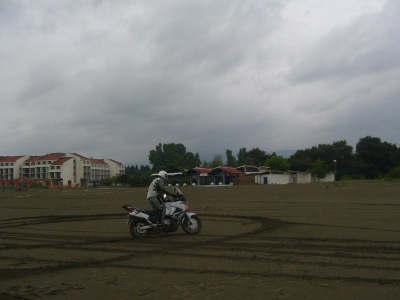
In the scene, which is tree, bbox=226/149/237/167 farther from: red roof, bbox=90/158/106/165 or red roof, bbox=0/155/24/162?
red roof, bbox=0/155/24/162

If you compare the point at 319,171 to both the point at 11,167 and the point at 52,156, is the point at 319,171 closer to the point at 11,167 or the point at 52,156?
the point at 52,156

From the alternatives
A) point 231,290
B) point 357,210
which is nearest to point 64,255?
point 231,290

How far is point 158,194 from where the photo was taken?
12883 mm

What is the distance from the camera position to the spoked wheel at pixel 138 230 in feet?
41.2

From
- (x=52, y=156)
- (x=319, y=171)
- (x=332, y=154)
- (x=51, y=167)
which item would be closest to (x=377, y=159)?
(x=319, y=171)

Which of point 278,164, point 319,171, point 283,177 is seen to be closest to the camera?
point 283,177

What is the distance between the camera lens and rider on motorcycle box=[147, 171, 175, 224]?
1280 cm

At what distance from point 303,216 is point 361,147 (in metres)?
73.8

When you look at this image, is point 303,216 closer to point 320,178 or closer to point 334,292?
point 334,292

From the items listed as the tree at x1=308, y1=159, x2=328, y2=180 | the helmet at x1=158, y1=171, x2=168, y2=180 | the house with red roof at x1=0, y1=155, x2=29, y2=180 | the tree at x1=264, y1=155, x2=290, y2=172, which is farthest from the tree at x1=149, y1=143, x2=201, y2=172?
the helmet at x1=158, y1=171, x2=168, y2=180

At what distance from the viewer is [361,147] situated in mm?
86562

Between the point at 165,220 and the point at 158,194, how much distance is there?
2.29 ft

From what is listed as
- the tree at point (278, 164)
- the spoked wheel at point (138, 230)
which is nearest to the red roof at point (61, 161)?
the tree at point (278, 164)

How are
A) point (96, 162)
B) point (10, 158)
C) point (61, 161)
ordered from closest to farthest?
point (61, 161) → point (10, 158) → point (96, 162)
